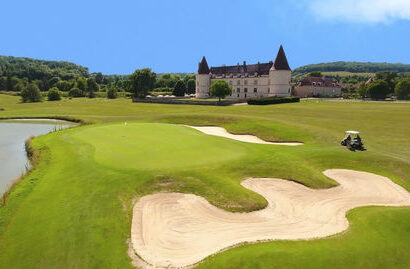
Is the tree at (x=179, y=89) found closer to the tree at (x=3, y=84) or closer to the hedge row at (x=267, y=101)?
the hedge row at (x=267, y=101)

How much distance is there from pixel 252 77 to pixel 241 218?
103838mm

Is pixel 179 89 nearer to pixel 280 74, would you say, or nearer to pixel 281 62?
pixel 280 74

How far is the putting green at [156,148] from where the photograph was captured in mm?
19047

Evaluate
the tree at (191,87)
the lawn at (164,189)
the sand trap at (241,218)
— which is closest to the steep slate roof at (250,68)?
the tree at (191,87)

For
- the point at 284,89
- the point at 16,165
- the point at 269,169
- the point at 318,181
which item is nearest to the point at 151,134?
the point at 16,165

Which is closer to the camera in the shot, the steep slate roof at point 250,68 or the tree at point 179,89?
the steep slate roof at point 250,68

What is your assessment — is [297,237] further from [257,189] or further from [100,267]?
[100,267]

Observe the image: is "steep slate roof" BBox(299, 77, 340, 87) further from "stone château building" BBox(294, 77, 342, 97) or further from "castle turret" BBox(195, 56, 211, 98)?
"castle turret" BBox(195, 56, 211, 98)

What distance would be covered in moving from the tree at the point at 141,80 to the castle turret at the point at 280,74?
49.0m

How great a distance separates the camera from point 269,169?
62.2 ft

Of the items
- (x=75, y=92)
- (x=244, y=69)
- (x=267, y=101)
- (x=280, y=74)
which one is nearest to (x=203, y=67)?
(x=244, y=69)

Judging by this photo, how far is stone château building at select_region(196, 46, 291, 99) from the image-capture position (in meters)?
103

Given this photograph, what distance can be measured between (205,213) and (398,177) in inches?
509

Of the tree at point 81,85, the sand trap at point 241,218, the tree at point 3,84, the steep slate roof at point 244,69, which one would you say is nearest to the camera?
the sand trap at point 241,218
